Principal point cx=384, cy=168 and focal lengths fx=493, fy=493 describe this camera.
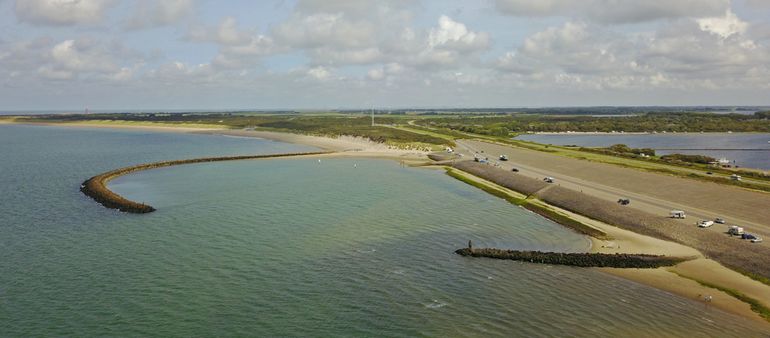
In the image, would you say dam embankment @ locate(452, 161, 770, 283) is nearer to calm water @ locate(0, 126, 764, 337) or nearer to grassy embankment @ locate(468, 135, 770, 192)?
calm water @ locate(0, 126, 764, 337)

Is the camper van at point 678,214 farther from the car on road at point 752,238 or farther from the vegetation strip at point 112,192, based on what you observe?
the vegetation strip at point 112,192

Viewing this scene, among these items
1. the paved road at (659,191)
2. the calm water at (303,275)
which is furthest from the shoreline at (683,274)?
the paved road at (659,191)

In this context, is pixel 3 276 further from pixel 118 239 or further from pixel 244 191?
pixel 244 191

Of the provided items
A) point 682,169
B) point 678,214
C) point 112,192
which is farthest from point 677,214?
point 112,192

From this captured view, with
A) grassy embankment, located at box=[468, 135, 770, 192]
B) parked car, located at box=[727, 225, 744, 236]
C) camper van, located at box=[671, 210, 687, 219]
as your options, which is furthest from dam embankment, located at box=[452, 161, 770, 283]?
grassy embankment, located at box=[468, 135, 770, 192]

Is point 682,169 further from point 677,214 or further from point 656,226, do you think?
point 656,226

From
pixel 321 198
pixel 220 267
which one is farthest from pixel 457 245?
pixel 321 198
